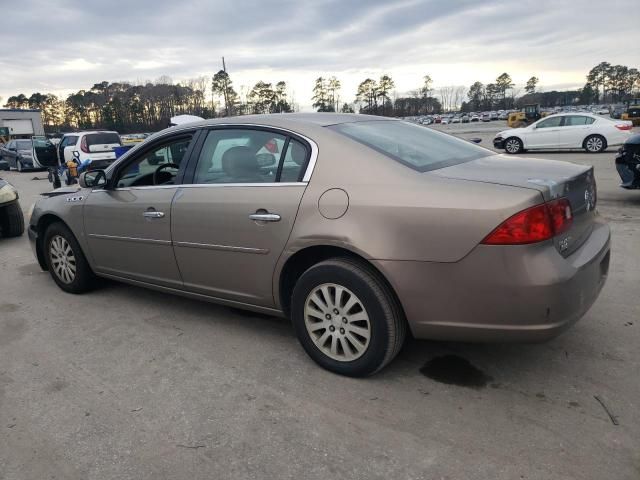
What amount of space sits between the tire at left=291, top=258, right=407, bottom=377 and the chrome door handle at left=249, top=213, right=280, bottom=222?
387 mm

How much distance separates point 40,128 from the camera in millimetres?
57844

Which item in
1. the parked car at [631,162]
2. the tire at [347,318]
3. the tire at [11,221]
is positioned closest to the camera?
the tire at [347,318]

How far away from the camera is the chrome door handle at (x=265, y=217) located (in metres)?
3.11

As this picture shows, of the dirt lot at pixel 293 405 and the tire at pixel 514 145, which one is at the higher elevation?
the tire at pixel 514 145

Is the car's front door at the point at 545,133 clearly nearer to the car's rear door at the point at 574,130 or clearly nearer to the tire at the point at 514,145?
the car's rear door at the point at 574,130

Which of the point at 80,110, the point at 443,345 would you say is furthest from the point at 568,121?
the point at 80,110

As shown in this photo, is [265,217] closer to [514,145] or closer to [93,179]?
[93,179]

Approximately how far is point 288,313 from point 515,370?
1.45 metres

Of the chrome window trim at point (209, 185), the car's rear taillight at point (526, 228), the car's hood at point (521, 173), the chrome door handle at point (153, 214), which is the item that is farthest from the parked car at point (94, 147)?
the car's rear taillight at point (526, 228)

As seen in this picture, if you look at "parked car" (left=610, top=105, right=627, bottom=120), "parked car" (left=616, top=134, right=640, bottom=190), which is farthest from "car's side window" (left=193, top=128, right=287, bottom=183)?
"parked car" (left=610, top=105, right=627, bottom=120)

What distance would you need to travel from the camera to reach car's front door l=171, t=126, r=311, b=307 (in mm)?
3152

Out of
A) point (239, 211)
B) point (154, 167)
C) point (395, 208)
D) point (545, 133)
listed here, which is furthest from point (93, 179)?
point (545, 133)

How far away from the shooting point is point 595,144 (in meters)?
16.2

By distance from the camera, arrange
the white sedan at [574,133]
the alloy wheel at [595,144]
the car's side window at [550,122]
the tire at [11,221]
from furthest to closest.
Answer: the car's side window at [550,122] < the alloy wheel at [595,144] < the white sedan at [574,133] < the tire at [11,221]
